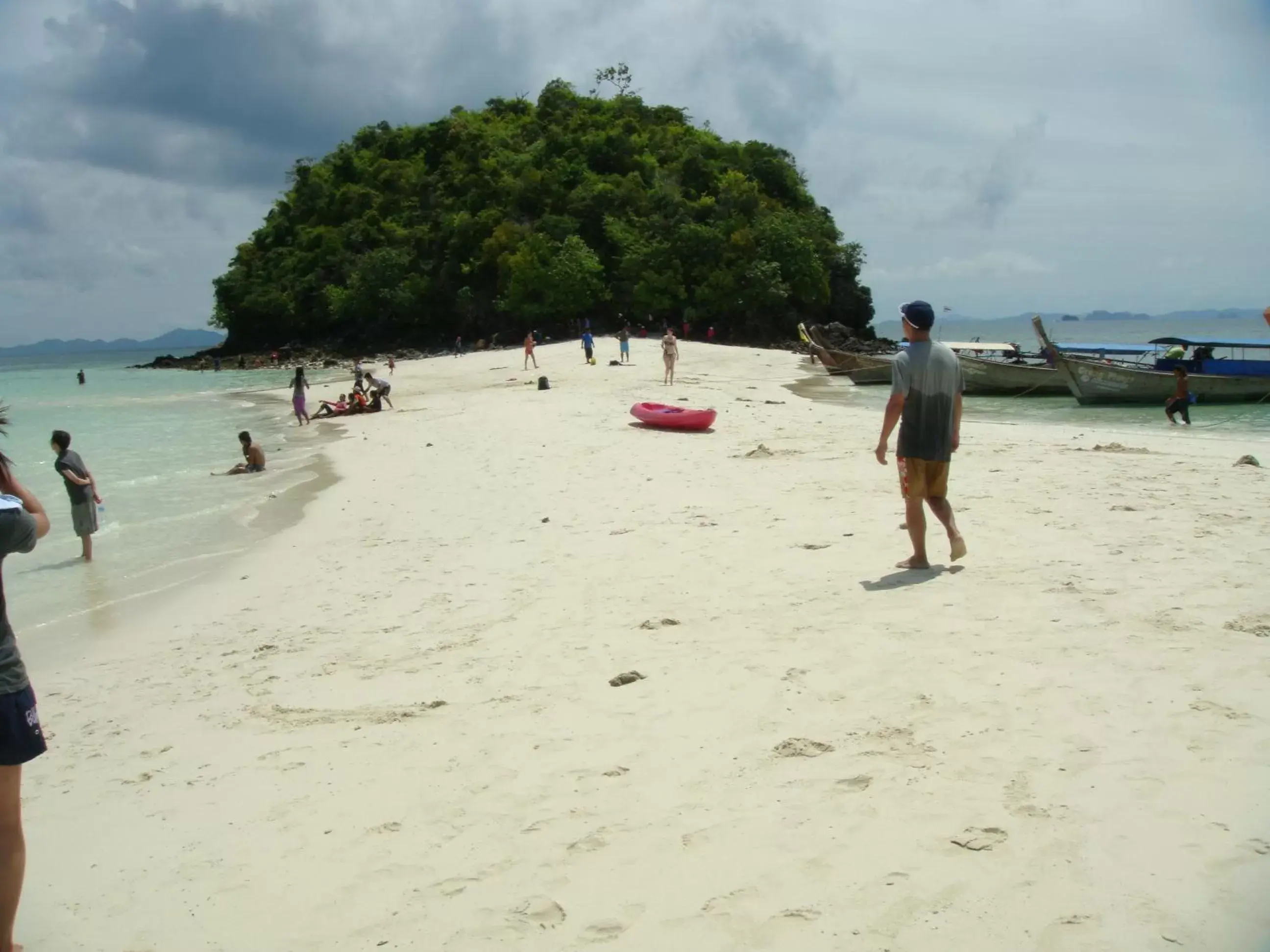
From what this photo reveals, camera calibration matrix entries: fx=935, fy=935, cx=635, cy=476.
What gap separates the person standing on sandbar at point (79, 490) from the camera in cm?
1069

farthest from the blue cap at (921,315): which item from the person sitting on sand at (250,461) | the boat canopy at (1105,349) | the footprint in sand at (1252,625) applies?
the boat canopy at (1105,349)

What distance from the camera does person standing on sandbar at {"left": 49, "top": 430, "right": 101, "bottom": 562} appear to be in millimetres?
10688

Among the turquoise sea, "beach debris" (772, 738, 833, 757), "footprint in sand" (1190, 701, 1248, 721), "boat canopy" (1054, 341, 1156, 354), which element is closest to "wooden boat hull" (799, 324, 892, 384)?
"boat canopy" (1054, 341, 1156, 354)

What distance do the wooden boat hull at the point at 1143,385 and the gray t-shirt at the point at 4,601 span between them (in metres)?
26.9

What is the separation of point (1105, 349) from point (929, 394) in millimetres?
28096

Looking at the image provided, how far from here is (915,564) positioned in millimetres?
6840

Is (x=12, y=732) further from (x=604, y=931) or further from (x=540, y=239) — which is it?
(x=540, y=239)

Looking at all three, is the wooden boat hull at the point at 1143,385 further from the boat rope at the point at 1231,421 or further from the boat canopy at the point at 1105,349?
the boat canopy at the point at 1105,349

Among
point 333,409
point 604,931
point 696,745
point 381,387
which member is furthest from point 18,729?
point 333,409

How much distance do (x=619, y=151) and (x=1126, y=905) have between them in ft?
234

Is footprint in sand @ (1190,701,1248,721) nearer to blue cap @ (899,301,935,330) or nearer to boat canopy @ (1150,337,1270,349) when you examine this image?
blue cap @ (899,301,935,330)

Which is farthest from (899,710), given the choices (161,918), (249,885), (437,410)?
(437,410)

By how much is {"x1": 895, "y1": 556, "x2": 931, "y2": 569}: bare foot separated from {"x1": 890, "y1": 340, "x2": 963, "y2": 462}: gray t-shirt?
0.74m

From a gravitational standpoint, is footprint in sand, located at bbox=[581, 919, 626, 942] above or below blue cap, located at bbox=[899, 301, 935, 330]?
below
